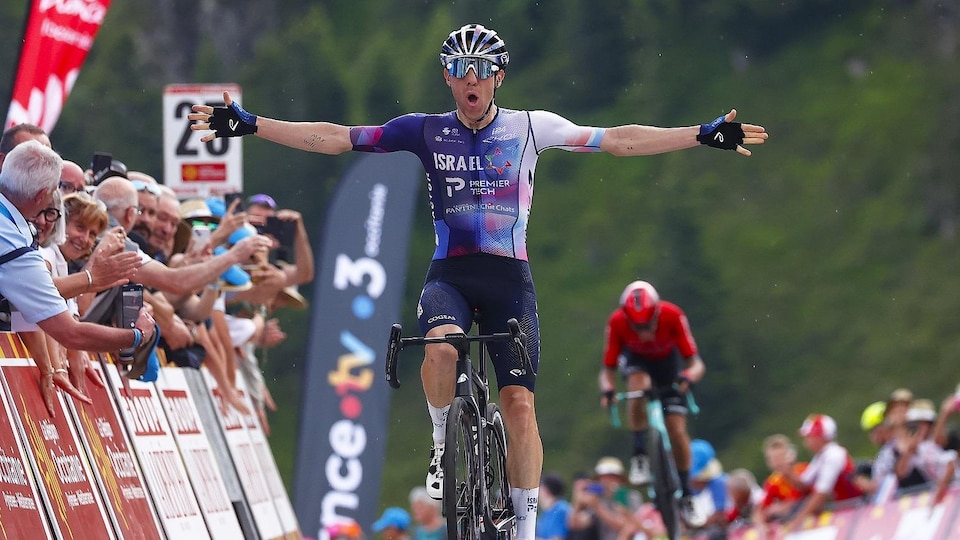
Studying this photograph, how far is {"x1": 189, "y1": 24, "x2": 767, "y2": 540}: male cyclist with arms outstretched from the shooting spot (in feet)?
30.5

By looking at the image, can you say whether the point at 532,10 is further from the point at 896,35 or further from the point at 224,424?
the point at 224,424

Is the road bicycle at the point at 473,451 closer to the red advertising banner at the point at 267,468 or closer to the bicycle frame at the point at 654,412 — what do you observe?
the red advertising banner at the point at 267,468

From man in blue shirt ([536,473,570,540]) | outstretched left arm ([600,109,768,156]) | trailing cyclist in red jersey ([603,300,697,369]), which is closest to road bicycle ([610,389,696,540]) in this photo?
trailing cyclist in red jersey ([603,300,697,369])

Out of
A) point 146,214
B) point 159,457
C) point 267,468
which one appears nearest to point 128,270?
point 159,457

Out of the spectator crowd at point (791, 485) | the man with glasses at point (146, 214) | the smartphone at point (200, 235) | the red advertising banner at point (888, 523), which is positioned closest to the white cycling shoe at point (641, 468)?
the spectator crowd at point (791, 485)

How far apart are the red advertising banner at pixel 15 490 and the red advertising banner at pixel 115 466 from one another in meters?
1.06

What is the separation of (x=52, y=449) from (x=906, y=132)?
6803cm

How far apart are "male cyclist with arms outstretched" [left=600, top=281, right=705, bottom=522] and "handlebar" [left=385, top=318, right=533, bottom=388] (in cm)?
647

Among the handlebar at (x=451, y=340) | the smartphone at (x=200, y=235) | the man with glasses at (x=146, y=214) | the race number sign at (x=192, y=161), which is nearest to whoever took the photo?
the handlebar at (x=451, y=340)

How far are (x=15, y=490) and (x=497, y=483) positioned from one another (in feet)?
8.02

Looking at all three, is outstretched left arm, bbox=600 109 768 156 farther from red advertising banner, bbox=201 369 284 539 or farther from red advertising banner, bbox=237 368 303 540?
red advertising banner, bbox=237 368 303 540

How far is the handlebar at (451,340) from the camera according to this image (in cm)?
864

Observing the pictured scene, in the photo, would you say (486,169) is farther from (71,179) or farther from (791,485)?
(791,485)

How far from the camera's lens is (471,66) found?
9.19 meters
